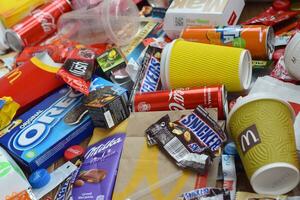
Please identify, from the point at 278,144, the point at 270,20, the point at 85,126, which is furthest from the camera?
the point at 270,20

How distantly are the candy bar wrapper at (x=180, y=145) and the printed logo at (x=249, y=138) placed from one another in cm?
7

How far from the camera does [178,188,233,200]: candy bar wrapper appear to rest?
0.75 metres

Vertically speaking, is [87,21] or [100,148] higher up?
[87,21]

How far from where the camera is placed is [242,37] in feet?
3.36

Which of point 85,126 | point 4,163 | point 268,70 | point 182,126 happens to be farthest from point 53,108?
point 268,70

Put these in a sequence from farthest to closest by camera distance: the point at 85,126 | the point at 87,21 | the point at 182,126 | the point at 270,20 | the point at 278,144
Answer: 1. the point at 87,21
2. the point at 270,20
3. the point at 85,126
4. the point at 182,126
5. the point at 278,144

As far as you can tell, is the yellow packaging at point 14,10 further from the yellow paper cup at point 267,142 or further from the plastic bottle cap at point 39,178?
the yellow paper cup at point 267,142

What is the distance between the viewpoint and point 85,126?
979 mm

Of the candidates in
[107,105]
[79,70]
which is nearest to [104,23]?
[79,70]

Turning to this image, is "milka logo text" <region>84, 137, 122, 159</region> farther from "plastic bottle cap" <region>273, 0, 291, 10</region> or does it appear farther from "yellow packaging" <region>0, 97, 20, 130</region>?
"plastic bottle cap" <region>273, 0, 291, 10</region>

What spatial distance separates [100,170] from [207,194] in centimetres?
23

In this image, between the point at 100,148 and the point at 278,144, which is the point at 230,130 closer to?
the point at 278,144

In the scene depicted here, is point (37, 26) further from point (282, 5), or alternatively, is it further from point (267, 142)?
point (267, 142)

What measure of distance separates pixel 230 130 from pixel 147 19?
0.54 metres
